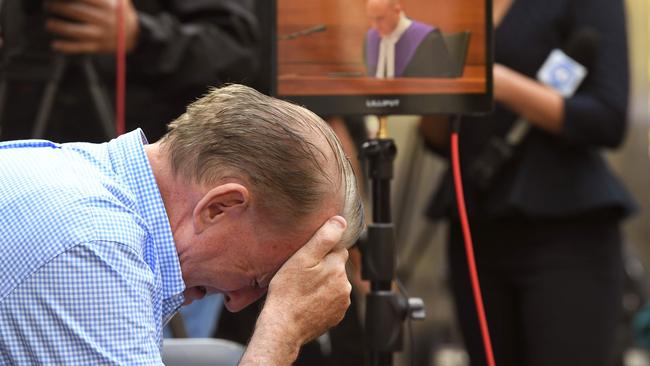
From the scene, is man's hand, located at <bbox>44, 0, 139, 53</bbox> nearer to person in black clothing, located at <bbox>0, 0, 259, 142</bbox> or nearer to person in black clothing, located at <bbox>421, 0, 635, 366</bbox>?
person in black clothing, located at <bbox>0, 0, 259, 142</bbox>

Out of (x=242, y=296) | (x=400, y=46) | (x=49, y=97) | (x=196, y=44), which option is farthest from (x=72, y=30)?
(x=242, y=296)

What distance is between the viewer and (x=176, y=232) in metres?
1.30

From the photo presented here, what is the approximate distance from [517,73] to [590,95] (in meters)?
0.17

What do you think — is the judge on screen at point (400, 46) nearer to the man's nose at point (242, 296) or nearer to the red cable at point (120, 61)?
the man's nose at point (242, 296)

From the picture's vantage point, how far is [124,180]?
127 cm

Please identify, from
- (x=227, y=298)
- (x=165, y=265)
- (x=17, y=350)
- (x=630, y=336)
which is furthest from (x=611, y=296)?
(x=630, y=336)

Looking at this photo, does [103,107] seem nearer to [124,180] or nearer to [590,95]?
[124,180]

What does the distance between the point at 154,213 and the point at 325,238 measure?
0.70 ft

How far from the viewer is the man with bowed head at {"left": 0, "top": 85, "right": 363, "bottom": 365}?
3.65 ft

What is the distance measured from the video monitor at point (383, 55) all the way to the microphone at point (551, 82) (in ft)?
2.31

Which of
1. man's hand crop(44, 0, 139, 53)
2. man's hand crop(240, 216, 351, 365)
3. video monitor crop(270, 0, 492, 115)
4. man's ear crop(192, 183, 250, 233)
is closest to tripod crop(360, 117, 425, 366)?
video monitor crop(270, 0, 492, 115)

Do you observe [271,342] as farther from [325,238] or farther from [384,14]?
[384,14]

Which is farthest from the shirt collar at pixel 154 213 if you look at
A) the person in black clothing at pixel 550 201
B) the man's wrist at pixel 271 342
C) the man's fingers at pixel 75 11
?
the person in black clothing at pixel 550 201

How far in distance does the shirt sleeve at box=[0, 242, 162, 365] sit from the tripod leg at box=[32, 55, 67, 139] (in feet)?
3.36
